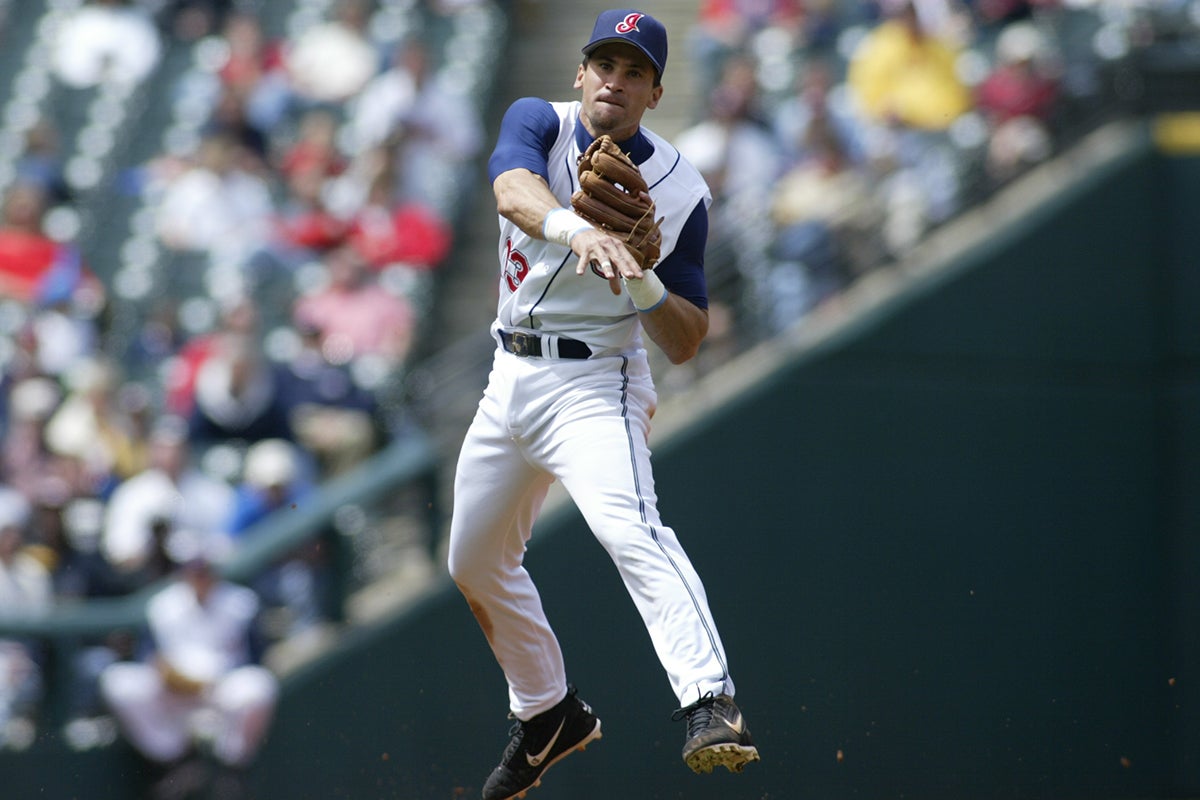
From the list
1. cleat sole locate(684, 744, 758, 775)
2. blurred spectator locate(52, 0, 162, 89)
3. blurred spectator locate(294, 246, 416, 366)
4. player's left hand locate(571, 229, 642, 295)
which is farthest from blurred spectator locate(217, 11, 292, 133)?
cleat sole locate(684, 744, 758, 775)

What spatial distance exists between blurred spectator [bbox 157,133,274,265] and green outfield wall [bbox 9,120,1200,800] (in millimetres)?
3681

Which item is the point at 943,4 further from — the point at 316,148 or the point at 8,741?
the point at 8,741

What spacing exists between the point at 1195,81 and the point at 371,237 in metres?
4.55

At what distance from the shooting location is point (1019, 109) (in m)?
7.93

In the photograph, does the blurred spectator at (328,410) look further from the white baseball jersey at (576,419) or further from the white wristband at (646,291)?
the white wristband at (646,291)

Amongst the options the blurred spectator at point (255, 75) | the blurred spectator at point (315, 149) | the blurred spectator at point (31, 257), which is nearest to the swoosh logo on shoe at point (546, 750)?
the blurred spectator at point (315, 149)

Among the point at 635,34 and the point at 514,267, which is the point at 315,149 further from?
the point at 635,34

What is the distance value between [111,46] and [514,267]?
7.76 meters

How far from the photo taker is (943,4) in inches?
378

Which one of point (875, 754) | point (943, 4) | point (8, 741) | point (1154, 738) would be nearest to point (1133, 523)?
point (1154, 738)

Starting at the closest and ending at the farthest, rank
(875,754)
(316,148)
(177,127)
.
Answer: (875,754), (316,148), (177,127)

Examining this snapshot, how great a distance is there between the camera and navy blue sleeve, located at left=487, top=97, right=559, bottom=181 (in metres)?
4.76

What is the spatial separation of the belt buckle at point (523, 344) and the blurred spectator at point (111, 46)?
7.53 m

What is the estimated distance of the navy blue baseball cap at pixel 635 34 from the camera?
4641 millimetres
